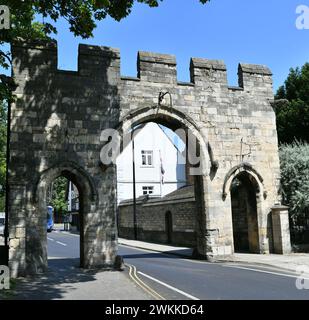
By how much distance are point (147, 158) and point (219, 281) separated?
1113 inches

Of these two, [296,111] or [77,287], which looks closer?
[77,287]

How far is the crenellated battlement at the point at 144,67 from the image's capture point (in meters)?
13.2

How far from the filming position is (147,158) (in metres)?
38.2

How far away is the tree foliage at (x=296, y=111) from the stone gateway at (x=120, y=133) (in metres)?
8.54

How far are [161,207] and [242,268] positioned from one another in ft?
47.8

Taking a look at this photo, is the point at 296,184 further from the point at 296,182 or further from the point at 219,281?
the point at 219,281

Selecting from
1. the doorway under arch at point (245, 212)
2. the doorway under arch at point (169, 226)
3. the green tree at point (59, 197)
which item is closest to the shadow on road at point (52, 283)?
the doorway under arch at point (245, 212)

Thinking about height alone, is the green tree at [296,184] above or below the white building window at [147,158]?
below

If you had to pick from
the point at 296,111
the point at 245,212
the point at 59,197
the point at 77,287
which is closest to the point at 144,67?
the point at 245,212

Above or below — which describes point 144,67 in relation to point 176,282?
above

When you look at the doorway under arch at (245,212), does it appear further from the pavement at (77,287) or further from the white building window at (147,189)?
the white building window at (147,189)

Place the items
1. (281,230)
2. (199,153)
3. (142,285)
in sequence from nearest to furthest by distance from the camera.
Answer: (142,285) → (199,153) → (281,230)
